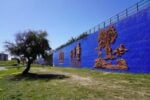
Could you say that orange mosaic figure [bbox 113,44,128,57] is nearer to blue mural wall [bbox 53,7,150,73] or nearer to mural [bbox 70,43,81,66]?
blue mural wall [bbox 53,7,150,73]

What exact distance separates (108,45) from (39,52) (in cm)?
1003

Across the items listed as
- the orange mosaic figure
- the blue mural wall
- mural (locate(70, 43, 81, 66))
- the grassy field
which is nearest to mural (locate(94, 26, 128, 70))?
the orange mosaic figure

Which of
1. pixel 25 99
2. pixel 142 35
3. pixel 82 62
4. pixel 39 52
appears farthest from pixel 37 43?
pixel 25 99

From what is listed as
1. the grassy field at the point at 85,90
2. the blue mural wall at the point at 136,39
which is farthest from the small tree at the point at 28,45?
the grassy field at the point at 85,90

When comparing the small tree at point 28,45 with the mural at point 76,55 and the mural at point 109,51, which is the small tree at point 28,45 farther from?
the mural at point 76,55

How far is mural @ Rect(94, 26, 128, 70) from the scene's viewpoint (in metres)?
28.2

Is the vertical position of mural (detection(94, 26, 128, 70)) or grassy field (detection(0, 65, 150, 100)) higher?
mural (detection(94, 26, 128, 70))

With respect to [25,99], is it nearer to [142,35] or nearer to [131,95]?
[131,95]

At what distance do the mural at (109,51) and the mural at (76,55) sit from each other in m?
11.9

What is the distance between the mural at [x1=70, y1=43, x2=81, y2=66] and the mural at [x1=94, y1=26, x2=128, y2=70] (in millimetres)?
11901

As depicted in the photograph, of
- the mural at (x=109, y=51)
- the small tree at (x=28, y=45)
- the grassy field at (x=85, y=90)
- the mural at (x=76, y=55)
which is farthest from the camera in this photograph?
the mural at (x=76, y=55)

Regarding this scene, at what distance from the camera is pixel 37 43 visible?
35281mm

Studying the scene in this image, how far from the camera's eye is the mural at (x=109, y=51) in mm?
28203

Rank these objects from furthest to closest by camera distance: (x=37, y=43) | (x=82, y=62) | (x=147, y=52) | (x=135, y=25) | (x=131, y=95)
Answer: (x=82, y=62), (x=37, y=43), (x=135, y=25), (x=147, y=52), (x=131, y=95)
